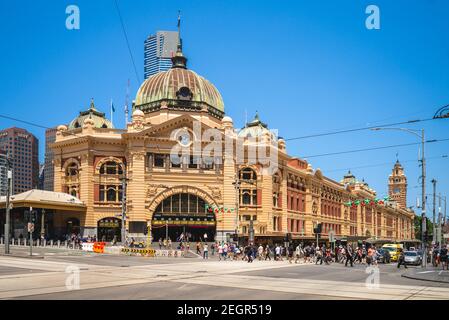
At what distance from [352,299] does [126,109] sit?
7689 centimetres

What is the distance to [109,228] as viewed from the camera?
219 ft

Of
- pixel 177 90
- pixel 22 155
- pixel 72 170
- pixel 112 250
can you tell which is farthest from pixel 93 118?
pixel 22 155

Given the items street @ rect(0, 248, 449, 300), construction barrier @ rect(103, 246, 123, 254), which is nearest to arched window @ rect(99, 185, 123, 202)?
construction barrier @ rect(103, 246, 123, 254)

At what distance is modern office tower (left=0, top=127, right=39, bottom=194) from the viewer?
111438 mm

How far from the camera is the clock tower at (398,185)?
600ft

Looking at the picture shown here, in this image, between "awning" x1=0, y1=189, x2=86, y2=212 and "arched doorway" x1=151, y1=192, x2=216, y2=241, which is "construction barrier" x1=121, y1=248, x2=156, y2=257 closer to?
"arched doorway" x1=151, y1=192, x2=216, y2=241

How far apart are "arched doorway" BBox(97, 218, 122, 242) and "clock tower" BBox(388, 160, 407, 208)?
449 ft

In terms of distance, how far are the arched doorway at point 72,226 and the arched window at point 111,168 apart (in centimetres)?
742

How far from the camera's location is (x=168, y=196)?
2608 inches

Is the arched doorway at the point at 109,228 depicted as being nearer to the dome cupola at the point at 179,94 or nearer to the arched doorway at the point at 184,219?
the arched doorway at the point at 184,219

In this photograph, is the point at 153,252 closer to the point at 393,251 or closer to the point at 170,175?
the point at 170,175

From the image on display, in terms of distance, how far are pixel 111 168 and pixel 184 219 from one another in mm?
11626
